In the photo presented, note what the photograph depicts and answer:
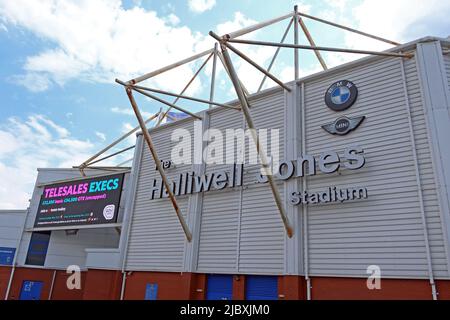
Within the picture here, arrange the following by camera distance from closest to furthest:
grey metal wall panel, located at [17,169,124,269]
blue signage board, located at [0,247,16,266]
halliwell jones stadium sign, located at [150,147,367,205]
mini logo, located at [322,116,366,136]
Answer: halliwell jones stadium sign, located at [150,147,367,205] → mini logo, located at [322,116,366,136] → blue signage board, located at [0,247,16,266] → grey metal wall panel, located at [17,169,124,269]

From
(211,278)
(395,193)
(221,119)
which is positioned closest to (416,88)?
(395,193)

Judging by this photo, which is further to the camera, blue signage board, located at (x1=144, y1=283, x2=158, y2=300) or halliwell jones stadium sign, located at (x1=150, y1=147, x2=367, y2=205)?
blue signage board, located at (x1=144, y1=283, x2=158, y2=300)

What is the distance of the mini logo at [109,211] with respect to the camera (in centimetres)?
2038

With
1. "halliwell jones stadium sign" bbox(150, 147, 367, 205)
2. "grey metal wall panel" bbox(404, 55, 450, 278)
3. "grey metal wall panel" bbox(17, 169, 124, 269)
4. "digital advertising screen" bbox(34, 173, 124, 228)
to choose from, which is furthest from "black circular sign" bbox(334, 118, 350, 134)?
"grey metal wall panel" bbox(17, 169, 124, 269)

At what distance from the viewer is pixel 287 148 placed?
14344 mm

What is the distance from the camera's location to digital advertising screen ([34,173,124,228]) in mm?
20734

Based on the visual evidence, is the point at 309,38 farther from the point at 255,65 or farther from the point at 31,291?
the point at 31,291

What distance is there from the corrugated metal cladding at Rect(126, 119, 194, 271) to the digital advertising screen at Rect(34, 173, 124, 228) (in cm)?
239

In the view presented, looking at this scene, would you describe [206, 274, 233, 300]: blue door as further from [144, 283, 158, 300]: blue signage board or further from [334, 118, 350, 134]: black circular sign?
[334, 118, 350, 134]: black circular sign

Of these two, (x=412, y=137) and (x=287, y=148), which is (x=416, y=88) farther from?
(x=287, y=148)

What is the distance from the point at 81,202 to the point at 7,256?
6.58m

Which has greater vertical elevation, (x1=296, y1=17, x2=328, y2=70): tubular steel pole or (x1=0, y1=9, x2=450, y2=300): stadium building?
(x1=296, y1=17, x2=328, y2=70): tubular steel pole

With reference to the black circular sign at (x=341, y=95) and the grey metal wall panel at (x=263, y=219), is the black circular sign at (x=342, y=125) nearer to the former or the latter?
the black circular sign at (x=341, y=95)
